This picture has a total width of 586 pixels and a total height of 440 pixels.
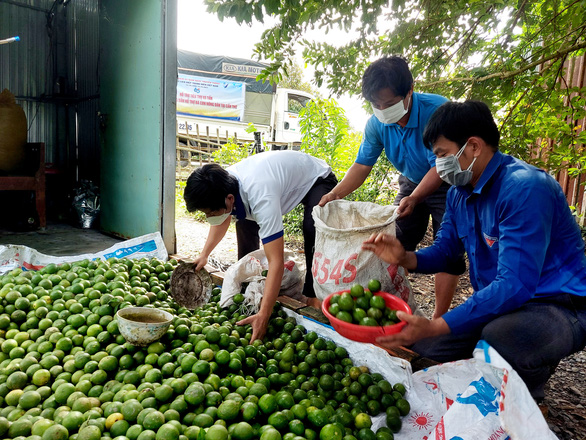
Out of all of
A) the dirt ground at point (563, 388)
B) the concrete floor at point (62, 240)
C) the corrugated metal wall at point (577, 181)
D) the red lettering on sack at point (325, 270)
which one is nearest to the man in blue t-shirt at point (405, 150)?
the red lettering on sack at point (325, 270)

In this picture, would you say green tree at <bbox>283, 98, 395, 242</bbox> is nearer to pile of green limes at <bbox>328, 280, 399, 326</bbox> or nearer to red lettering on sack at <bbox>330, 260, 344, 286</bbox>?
red lettering on sack at <bbox>330, 260, 344, 286</bbox>

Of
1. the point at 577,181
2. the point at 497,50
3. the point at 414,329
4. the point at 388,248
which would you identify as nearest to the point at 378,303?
the point at 388,248

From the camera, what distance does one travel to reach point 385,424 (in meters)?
2.23

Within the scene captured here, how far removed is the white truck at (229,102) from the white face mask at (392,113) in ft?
34.4

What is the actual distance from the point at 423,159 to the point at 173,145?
3043 mm

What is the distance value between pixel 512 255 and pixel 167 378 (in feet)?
6.39

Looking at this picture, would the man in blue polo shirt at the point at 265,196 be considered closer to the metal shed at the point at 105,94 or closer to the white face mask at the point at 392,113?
the white face mask at the point at 392,113

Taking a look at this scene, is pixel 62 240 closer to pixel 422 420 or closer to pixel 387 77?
pixel 387 77

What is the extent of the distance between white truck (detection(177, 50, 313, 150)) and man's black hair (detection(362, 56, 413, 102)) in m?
10.6

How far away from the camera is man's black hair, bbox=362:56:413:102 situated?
301cm

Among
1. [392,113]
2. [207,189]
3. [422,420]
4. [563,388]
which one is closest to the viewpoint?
[422,420]

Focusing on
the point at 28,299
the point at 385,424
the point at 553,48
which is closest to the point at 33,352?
the point at 28,299

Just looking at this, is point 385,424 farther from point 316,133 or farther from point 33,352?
point 316,133

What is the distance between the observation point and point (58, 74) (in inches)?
291
